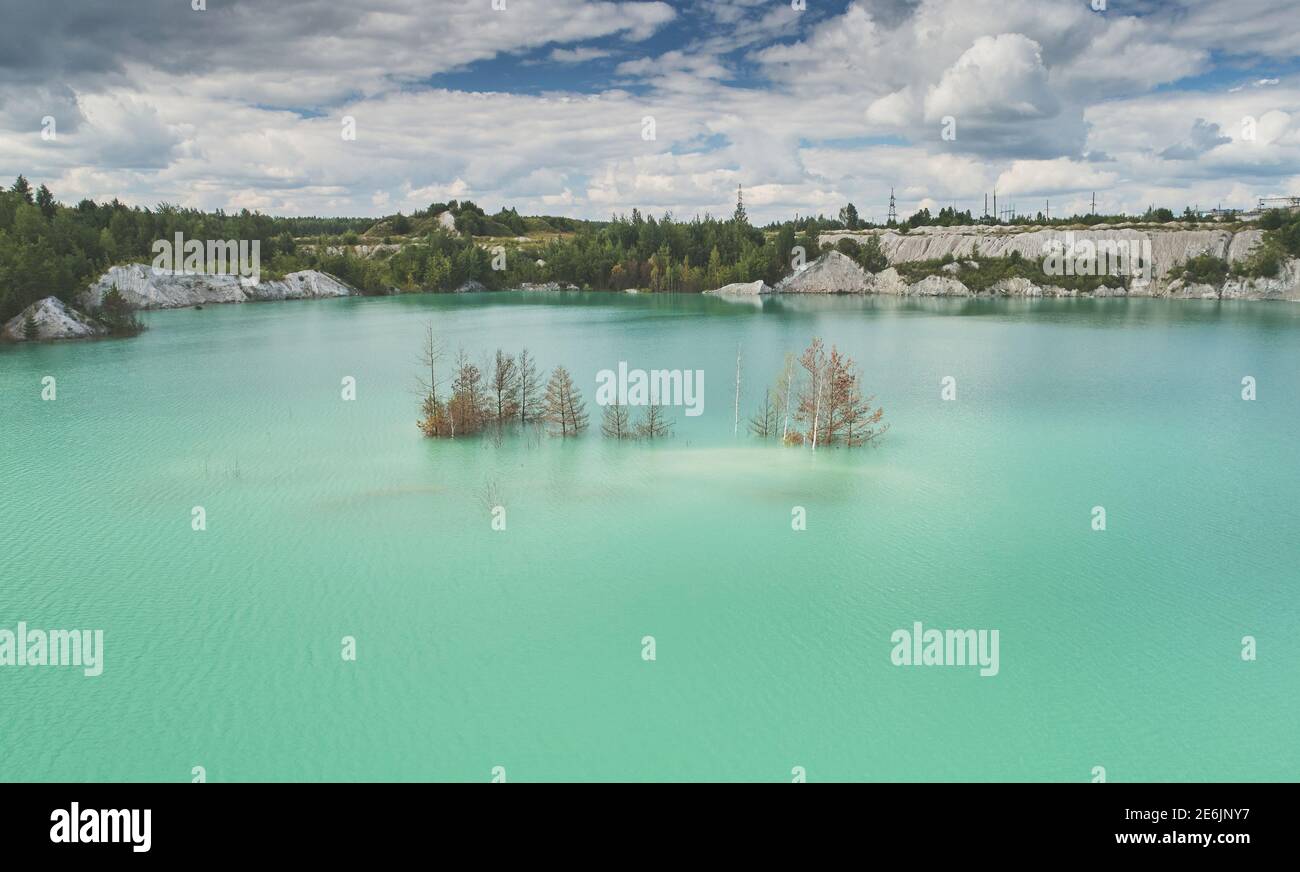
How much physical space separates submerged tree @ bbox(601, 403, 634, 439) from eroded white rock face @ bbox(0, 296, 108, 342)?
157 feet

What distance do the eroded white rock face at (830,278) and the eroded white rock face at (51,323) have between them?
9586 centimetres

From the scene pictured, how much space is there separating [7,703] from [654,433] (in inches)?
842

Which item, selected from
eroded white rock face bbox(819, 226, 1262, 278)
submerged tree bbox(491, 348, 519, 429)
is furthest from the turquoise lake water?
eroded white rock face bbox(819, 226, 1262, 278)

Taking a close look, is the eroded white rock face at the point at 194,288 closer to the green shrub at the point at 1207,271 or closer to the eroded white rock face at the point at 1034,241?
the eroded white rock face at the point at 1034,241

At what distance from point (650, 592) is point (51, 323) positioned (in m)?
60.4

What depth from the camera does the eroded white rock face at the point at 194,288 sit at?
8669cm

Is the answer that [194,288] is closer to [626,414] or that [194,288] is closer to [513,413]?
[513,413]

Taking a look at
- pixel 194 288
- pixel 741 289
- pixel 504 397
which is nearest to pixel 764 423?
pixel 504 397

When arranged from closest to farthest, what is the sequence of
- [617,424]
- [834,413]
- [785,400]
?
[834,413], [617,424], [785,400]

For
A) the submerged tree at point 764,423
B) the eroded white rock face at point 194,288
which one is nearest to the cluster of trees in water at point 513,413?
the submerged tree at point 764,423

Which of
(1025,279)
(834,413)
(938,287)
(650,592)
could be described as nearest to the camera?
(650,592)

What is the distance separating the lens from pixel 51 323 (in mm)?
59969
